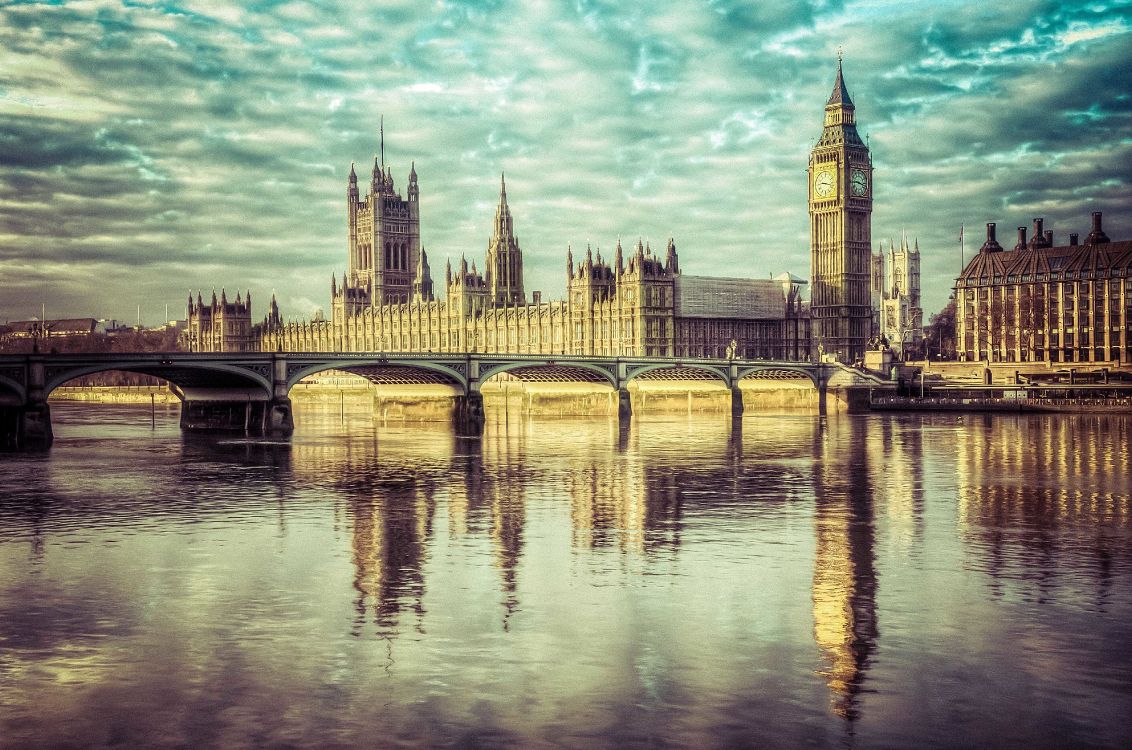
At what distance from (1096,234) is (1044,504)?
333ft

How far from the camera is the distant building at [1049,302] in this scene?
385ft

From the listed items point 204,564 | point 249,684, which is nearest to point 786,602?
point 249,684

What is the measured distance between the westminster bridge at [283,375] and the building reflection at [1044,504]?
33.3 m

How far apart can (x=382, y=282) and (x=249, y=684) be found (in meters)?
182

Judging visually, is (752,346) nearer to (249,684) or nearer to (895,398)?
(895,398)

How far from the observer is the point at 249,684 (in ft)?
52.6

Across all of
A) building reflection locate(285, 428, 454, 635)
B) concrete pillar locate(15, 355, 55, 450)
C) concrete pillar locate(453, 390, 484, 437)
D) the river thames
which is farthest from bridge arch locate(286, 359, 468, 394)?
the river thames

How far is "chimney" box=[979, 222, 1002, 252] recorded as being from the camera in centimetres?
13425

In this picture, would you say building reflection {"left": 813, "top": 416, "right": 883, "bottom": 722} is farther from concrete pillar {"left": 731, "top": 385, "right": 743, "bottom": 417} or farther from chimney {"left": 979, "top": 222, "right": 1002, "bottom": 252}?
chimney {"left": 979, "top": 222, "right": 1002, "bottom": 252}

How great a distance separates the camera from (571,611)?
66.7 feet

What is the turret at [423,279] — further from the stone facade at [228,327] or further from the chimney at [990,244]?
the chimney at [990,244]

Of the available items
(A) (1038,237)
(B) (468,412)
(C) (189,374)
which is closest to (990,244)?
(A) (1038,237)

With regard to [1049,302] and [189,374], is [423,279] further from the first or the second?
[189,374]

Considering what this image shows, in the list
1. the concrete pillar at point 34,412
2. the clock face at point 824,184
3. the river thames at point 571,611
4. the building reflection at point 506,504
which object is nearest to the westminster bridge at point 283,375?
the concrete pillar at point 34,412
